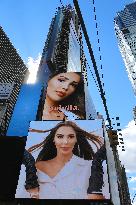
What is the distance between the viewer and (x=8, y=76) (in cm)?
3109

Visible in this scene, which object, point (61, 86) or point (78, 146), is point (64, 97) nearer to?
point (61, 86)

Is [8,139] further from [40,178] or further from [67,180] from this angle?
[67,180]

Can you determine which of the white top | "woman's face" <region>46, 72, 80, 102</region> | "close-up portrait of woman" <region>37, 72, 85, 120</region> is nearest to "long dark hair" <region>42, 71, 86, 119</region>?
"close-up portrait of woman" <region>37, 72, 85, 120</region>

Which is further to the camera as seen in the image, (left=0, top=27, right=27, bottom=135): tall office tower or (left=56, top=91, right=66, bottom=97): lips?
(left=0, top=27, right=27, bottom=135): tall office tower

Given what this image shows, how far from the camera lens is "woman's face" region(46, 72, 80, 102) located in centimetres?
1798

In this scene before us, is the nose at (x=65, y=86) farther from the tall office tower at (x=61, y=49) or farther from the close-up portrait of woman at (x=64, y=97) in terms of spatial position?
the tall office tower at (x=61, y=49)

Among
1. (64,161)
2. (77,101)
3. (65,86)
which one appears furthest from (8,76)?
(64,161)

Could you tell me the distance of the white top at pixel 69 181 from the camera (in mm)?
11172

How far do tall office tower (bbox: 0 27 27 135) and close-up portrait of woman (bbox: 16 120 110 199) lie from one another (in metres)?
8.64

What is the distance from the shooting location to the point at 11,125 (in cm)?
2003

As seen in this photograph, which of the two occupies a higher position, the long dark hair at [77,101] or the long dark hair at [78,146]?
the long dark hair at [77,101]

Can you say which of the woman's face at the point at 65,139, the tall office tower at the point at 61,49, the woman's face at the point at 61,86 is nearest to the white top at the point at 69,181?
the woman's face at the point at 65,139

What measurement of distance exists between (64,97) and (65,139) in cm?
522

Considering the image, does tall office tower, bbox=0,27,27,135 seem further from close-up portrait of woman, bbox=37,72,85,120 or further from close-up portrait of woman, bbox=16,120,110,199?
close-up portrait of woman, bbox=16,120,110,199
